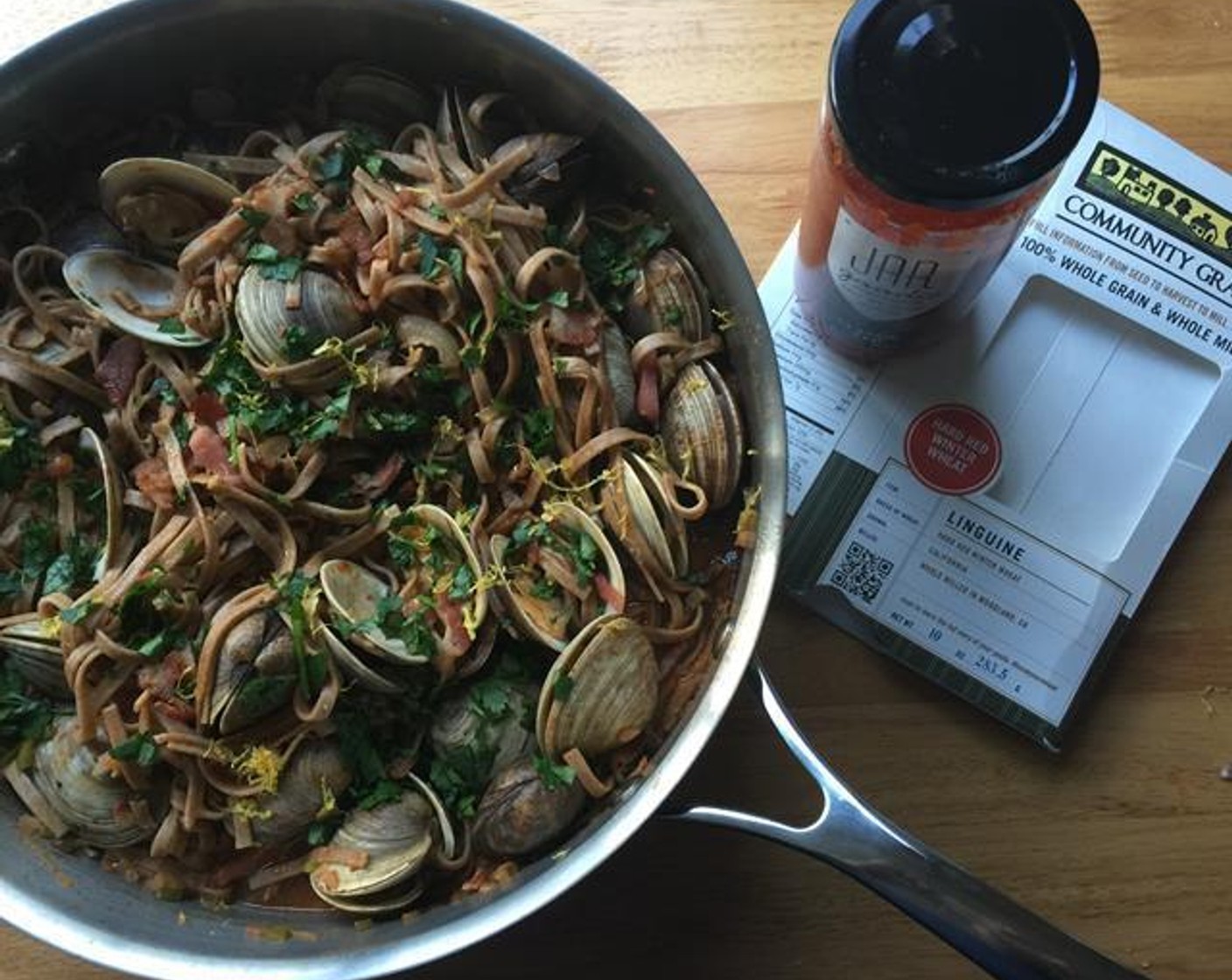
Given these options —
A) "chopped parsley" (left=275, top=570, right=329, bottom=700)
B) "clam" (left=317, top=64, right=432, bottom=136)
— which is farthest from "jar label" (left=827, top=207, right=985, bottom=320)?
"chopped parsley" (left=275, top=570, right=329, bottom=700)

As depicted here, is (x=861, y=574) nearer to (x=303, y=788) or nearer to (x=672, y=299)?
(x=672, y=299)

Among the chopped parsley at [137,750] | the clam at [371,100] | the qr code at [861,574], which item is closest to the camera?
the chopped parsley at [137,750]

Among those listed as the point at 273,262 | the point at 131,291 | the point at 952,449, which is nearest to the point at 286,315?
the point at 273,262

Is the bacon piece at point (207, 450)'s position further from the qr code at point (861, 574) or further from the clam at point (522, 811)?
the qr code at point (861, 574)

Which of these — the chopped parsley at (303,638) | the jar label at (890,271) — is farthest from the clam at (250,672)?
the jar label at (890,271)

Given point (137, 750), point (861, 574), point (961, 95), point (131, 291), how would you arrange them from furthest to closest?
point (861, 574) → point (131, 291) → point (137, 750) → point (961, 95)
